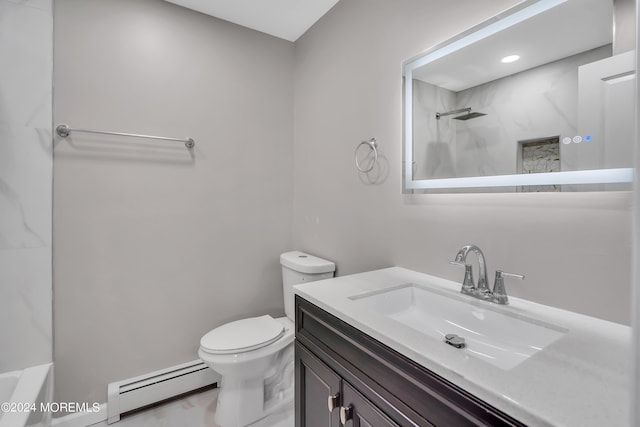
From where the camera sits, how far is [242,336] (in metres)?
1.69

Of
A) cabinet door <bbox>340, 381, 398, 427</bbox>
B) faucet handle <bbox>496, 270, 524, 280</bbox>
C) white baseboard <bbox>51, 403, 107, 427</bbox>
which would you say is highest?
faucet handle <bbox>496, 270, 524, 280</bbox>

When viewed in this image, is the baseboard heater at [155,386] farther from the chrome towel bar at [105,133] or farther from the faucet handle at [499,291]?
the faucet handle at [499,291]

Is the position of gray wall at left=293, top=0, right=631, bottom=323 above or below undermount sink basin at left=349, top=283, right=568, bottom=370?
above

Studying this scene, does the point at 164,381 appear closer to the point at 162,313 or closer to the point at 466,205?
the point at 162,313

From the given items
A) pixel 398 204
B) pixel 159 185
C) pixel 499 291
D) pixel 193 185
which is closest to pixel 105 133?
pixel 159 185

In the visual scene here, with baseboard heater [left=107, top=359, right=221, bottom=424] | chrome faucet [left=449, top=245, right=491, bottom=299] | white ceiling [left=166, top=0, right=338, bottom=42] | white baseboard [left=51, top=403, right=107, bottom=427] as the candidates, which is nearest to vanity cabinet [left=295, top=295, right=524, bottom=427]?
chrome faucet [left=449, top=245, right=491, bottom=299]

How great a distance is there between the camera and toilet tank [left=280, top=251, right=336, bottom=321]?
1844mm

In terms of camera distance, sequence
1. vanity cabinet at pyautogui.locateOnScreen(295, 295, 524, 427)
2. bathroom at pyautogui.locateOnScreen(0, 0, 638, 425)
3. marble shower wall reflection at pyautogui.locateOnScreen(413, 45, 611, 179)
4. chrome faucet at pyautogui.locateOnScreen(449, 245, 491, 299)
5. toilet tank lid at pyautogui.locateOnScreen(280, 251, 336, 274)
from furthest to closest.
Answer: toilet tank lid at pyautogui.locateOnScreen(280, 251, 336, 274)
bathroom at pyautogui.locateOnScreen(0, 0, 638, 425)
chrome faucet at pyautogui.locateOnScreen(449, 245, 491, 299)
marble shower wall reflection at pyautogui.locateOnScreen(413, 45, 611, 179)
vanity cabinet at pyautogui.locateOnScreen(295, 295, 524, 427)

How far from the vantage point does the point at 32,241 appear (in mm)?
1528

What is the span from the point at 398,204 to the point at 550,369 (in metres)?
0.92

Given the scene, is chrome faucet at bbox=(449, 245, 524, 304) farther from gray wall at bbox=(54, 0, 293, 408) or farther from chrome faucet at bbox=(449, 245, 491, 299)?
gray wall at bbox=(54, 0, 293, 408)

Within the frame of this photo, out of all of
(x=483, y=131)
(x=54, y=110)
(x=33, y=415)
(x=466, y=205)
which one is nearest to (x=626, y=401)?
(x=466, y=205)

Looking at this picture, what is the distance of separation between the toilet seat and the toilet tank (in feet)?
0.66

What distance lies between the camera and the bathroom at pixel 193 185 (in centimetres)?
136
